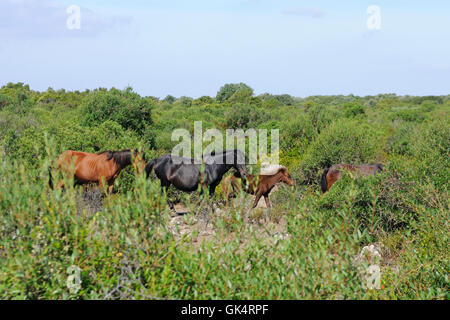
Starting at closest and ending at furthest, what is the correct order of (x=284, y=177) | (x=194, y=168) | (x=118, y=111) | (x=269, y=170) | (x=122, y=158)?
(x=122, y=158)
(x=194, y=168)
(x=284, y=177)
(x=269, y=170)
(x=118, y=111)

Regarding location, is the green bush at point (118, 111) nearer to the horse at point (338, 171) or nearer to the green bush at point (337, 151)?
the green bush at point (337, 151)

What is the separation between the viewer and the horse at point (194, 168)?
11.9 metres

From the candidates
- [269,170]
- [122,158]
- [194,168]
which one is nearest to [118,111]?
[269,170]

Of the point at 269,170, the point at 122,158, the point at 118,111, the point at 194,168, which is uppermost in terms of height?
the point at 118,111

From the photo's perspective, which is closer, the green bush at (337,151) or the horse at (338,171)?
the horse at (338,171)

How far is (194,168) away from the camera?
12.7 m

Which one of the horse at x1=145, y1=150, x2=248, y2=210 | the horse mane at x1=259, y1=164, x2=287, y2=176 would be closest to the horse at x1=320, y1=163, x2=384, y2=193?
the horse mane at x1=259, y1=164, x2=287, y2=176

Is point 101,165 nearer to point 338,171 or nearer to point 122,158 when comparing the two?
point 122,158

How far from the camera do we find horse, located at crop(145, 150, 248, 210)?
38.9 feet

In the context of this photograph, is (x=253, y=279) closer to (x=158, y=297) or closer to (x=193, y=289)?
(x=193, y=289)

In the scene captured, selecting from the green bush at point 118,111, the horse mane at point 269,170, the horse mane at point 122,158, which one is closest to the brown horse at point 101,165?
the horse mane at point 122,158

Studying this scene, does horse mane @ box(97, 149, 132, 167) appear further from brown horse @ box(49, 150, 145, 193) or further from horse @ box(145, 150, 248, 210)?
horse @ box(145, 150, 248, 210)

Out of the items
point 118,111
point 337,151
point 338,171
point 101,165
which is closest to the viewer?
point 101,165
